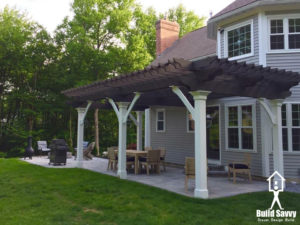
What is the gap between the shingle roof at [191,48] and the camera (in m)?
12.4

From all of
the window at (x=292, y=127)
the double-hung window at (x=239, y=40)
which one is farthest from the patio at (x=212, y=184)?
the double-hung window at (x=239, y=40)

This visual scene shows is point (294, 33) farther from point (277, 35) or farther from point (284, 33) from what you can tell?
point (277, 35)

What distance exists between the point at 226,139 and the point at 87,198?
5.49 meters

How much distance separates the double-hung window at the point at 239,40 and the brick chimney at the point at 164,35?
7.72 metres

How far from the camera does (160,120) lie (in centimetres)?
1371

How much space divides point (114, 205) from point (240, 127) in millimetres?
5415

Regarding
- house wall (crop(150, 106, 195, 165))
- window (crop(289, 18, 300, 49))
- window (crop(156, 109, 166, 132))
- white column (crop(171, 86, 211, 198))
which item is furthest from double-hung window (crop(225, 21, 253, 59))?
window (crop(156, 109, 166, 132))

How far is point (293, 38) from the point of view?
27.6 feet

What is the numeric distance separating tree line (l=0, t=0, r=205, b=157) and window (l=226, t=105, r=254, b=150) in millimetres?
10849

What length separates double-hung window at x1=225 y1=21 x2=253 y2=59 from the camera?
889 centimetres

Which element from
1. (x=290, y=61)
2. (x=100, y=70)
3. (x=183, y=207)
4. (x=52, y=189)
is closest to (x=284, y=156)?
(x=290, y=61)

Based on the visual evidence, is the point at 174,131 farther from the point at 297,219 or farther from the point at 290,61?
the point at 297,219

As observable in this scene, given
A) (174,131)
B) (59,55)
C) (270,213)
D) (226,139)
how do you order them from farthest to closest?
(59,55), (174,131), (226,139), (270,213)

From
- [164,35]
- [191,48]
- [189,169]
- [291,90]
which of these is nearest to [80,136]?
[189,169]
